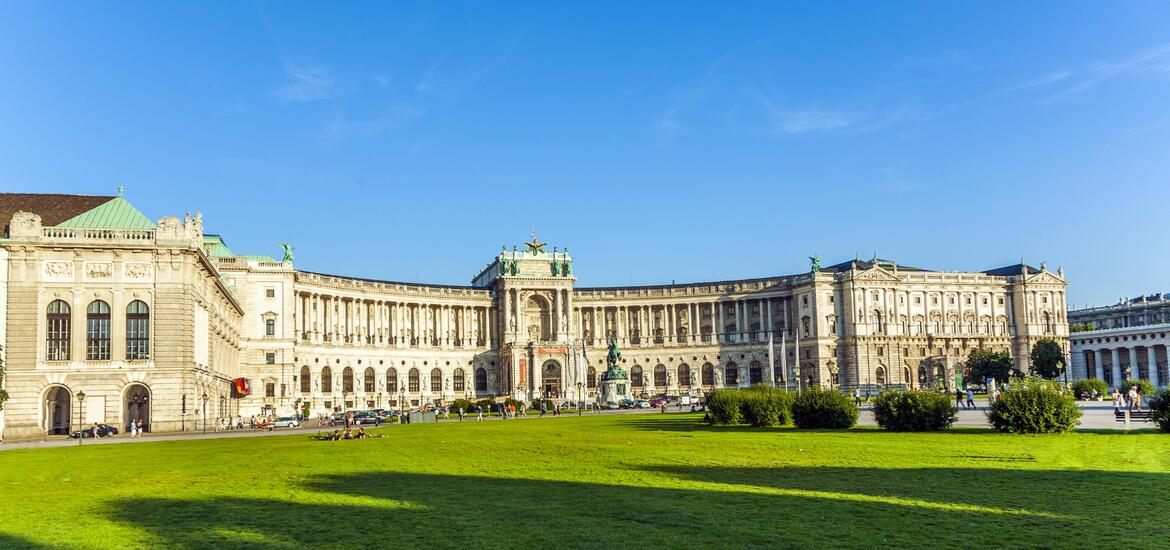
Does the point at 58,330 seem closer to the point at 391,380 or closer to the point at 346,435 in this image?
the point at 346,435

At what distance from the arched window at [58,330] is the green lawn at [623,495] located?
99.1ft

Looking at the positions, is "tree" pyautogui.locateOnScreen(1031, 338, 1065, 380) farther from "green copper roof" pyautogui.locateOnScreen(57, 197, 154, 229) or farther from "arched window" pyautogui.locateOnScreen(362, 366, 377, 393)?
"green copper roof" pyautogui.locateOnScreen(57, 197, 154, 229)

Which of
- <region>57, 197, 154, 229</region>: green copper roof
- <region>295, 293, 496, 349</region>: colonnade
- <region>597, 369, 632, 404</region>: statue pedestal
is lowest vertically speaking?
<region>597, 369, 632, 404</region>: statue pedestal

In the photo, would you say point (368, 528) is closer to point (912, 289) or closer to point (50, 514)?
point (50, 514)

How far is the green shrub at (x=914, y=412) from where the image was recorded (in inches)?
1918

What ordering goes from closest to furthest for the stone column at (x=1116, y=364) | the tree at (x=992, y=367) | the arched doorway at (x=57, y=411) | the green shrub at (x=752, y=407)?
the green shrub at (x=752, y=407)
the arched doorway at (x=57, y=411)
the tree at (x=992, y=367)
the stone column at (x=1116, y=364)

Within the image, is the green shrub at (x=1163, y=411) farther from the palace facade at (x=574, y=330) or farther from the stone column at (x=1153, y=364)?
the stone column at (x=1153, y=364)

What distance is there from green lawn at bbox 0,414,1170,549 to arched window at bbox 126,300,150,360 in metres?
29.5

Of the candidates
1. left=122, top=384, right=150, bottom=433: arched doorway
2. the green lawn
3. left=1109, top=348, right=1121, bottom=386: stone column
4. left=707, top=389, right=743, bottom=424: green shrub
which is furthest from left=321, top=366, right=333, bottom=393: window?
left=1109, top=348, right=1121, bottom=386: stone column

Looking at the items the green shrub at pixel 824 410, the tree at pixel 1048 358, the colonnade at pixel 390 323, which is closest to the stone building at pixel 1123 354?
the tree at pixel 1048 358

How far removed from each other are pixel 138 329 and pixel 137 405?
19.3ft

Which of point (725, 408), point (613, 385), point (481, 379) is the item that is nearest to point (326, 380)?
point (481, 379)

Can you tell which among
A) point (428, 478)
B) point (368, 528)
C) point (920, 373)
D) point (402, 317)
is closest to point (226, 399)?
point (402, 317)

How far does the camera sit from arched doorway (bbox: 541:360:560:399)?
518 feet
